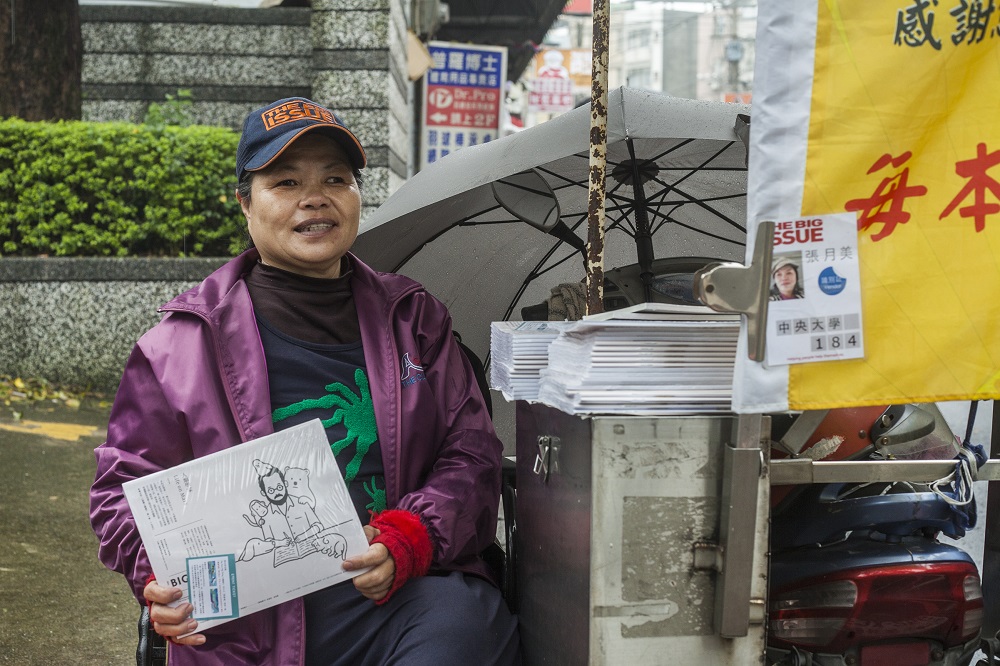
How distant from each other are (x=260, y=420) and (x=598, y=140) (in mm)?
994

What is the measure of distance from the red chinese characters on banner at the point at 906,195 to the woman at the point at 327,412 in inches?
45.4

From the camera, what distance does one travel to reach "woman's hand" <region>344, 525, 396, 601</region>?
7.33 feet

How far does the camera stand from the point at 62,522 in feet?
16.1

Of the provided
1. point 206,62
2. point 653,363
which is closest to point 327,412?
point 653,363

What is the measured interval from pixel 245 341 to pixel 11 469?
3795mm

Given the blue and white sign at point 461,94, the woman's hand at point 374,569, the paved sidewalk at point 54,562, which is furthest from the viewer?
the blue and white sign at point 461,94

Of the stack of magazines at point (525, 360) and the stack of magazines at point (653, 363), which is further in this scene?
the stack of magazines at point (525, 360)

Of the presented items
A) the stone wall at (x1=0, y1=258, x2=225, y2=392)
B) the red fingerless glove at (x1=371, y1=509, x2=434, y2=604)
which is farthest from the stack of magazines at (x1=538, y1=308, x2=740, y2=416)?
the stone wall at (x1=0, y1=258, x2=225, y2=392)

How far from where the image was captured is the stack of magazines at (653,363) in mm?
1914

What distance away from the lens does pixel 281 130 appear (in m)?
2.53

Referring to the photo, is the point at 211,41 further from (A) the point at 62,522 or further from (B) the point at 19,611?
(B) the point at 19,611

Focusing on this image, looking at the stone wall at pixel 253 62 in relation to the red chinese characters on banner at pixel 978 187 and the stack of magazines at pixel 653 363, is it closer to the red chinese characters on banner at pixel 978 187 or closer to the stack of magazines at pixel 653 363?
the stack of magazines at pixel 653 363

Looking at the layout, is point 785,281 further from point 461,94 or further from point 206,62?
point 461,94

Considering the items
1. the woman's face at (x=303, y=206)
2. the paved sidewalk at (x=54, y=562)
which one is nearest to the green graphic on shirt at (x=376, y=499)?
the woman's face at (x=303, y=206)
